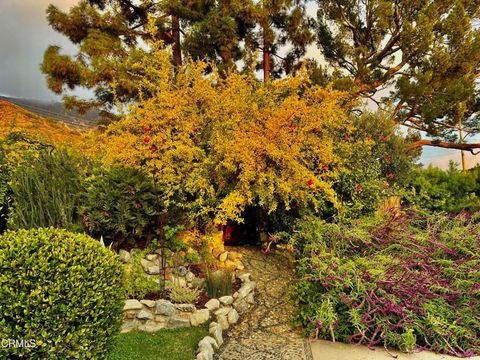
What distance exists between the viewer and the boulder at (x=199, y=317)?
12.4 feet

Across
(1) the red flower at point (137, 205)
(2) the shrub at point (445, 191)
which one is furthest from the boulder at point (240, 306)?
(2) the shrub at point (445, 191)

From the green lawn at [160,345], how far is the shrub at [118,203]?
1.30 meters

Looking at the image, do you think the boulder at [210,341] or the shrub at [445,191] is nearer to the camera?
the boulder at [210,341]

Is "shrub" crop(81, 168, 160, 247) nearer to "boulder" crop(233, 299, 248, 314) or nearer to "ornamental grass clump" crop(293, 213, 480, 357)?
"boulder" crop(233, 299, 248, 314)

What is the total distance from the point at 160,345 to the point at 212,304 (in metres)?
0.79

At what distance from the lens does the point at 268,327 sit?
12.7ft

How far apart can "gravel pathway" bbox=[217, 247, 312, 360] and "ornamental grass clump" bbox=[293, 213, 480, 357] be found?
23 cm

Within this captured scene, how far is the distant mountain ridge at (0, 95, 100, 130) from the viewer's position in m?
12.2

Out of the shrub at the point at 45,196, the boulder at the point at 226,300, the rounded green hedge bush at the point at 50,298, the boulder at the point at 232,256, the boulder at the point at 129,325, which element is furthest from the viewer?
the boulder at the point at 232,256

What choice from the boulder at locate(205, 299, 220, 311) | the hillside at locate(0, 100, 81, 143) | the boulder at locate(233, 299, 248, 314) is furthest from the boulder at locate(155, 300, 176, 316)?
the hillside at locate(0, 100, 81, 143)

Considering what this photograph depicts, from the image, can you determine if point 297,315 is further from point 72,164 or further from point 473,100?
point 473,100

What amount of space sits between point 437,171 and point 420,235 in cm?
482

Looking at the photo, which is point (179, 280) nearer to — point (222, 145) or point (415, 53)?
point (222, 145)

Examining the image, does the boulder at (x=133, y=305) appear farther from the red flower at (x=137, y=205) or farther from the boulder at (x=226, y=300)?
the red flower at (x=137, y=205)
